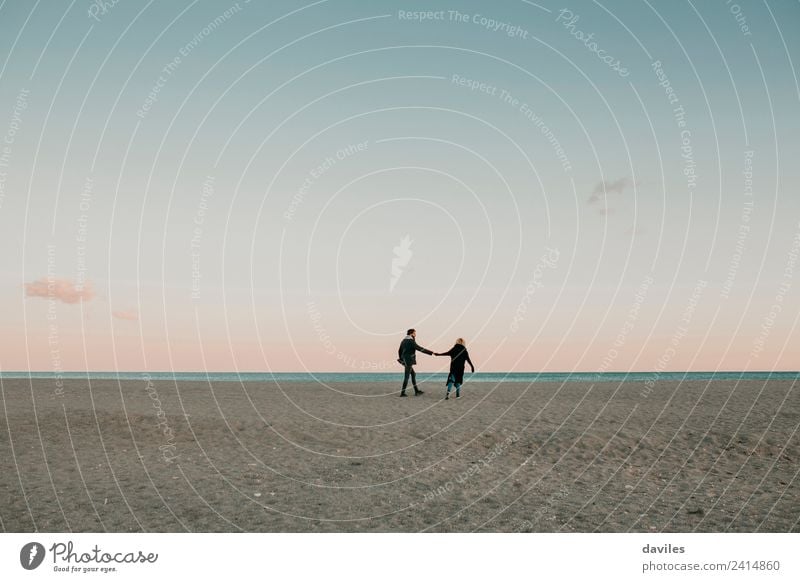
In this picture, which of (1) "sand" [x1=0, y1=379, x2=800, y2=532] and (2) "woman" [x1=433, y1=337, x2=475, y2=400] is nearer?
(1) "sand" [x1=0, y1=379, x2=800, y2=532]

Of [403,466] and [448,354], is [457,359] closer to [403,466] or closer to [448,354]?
[448,354]

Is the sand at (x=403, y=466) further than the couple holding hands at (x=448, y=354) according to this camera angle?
No

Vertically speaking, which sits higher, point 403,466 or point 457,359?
point 457,359

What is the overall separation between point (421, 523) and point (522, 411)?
13.1m

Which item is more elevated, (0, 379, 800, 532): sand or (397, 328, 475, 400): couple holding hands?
(397, 328, 475, 400): couple holding hands

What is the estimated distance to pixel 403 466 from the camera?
16.7 metres

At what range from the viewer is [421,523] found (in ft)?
41.0

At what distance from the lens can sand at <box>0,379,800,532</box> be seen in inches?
507

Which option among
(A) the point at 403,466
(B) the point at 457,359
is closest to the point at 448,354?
(B) the point at 457,359

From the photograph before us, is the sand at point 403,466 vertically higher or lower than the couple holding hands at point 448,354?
lower

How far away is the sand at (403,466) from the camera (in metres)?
12.9

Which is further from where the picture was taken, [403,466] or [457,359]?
[457,359]

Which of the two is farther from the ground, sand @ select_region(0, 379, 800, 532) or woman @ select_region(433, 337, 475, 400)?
woman @ select_region(433, 337, 475, 400)
